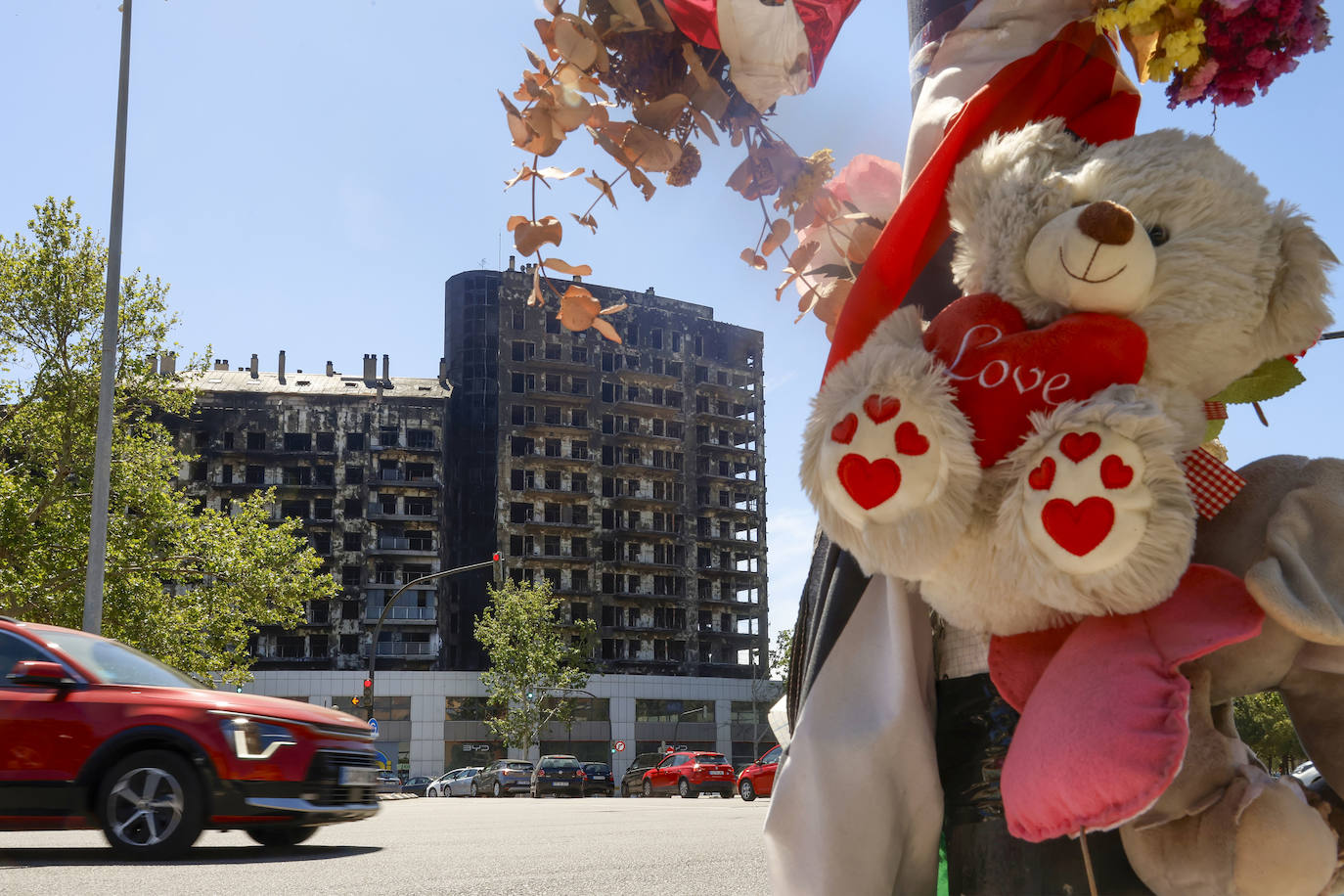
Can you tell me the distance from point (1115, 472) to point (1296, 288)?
15.7 inches

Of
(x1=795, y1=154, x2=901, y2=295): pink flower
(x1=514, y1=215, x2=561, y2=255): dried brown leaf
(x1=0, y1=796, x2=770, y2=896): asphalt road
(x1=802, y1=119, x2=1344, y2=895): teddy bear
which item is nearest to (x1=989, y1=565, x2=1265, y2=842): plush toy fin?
(x1=802, y1=119, x2=1344, y2=895): teddy bear

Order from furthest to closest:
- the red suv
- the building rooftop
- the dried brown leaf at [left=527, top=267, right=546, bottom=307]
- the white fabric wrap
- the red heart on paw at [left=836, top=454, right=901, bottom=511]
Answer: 1. the building rooftop
2. the red suv
3. the dried brown leaf at [left=527, top=267, right=546, bottom=307]
4. the white fabric wrap
5. the red heart on paw at [left=836, top=454, right=901, bottom=511]

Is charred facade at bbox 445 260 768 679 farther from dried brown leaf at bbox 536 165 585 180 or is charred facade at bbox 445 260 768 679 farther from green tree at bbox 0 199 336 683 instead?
dried brown leaf at bbox 536 165 585 180

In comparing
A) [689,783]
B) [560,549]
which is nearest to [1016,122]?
[689,783]

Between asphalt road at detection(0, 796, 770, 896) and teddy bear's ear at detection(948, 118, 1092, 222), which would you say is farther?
asphalt road at detection(0, 796, 770, 896)

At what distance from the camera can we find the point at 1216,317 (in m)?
1.39

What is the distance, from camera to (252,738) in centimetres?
687

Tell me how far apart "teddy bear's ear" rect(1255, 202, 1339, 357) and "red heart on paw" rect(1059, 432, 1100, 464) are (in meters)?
0.34

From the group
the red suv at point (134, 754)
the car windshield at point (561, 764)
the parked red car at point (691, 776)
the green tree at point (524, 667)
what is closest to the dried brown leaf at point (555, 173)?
the red suv at point (134, 754)

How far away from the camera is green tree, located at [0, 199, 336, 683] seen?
23.0 m

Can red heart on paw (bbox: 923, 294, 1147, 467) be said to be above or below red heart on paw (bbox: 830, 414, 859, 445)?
above

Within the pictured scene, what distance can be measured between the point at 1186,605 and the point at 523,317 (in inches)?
2719

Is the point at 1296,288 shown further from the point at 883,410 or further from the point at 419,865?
the point at 419,865

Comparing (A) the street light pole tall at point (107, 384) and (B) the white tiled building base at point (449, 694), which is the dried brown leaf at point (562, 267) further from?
(B) the white tiled building base at point (449, 694)
